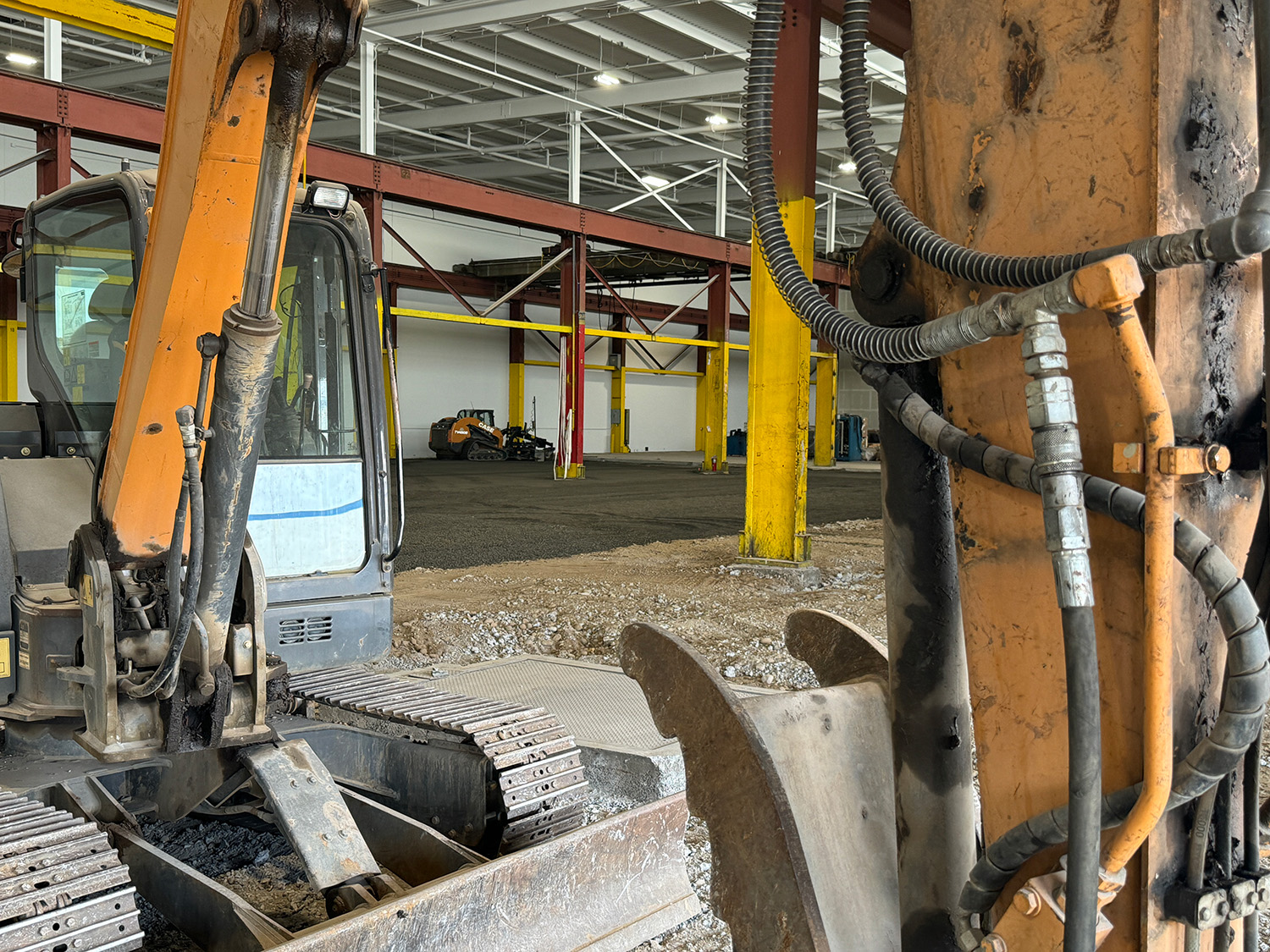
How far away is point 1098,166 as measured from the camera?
111 cm

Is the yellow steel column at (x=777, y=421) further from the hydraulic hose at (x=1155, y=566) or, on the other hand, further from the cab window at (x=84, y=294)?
the hydraulic hose at (x=1155, y=566)

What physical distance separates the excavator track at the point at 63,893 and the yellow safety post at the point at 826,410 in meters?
26.1

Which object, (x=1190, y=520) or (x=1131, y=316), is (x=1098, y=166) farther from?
(x=1190, y=520)

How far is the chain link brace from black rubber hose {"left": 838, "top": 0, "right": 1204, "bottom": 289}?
0.07 m

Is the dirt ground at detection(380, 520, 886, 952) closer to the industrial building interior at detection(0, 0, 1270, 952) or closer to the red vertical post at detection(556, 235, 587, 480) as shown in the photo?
the industrial building interior at detection(0, 0, 1270, 952)

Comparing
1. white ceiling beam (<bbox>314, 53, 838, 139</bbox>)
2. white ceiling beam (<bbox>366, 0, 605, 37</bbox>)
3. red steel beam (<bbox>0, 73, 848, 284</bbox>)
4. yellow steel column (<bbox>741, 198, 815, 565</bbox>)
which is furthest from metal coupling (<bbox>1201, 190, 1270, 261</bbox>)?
white ceiling beam (<bbox>314, 53, 838, 139</bbox>)

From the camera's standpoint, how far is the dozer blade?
1.37m

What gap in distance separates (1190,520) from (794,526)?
7903 millimetres

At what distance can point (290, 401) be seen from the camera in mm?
4125

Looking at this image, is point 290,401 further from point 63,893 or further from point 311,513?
point 63,893

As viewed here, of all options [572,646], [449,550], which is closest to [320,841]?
[572,646]

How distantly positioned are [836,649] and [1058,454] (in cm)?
84

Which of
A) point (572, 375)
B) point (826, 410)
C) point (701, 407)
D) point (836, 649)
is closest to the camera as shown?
point (836, 649)

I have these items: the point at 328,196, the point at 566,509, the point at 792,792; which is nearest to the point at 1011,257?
the point at 792,792
